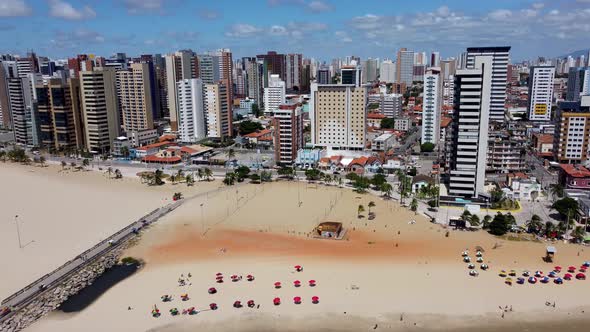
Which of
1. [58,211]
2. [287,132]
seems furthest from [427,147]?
[58,211]

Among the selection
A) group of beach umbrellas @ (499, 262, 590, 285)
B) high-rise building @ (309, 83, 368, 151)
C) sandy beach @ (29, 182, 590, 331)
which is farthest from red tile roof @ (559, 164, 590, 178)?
high-rise building @ (309, 83, 368, 151)

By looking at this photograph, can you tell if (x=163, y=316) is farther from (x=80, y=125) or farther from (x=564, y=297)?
(x=80, y=125)

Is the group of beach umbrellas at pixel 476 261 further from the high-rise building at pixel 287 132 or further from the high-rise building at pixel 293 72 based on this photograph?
the high-rise building at pixel 293 72

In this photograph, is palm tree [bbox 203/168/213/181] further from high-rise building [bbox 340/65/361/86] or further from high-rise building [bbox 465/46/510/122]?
high-rise building [bbox 465/46/510/122]

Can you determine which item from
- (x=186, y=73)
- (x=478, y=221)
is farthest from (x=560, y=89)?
(x=478, y=221)

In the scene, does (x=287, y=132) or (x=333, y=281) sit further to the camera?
(x=287, y=132)

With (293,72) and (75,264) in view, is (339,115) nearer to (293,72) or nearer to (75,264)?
(75,264)
